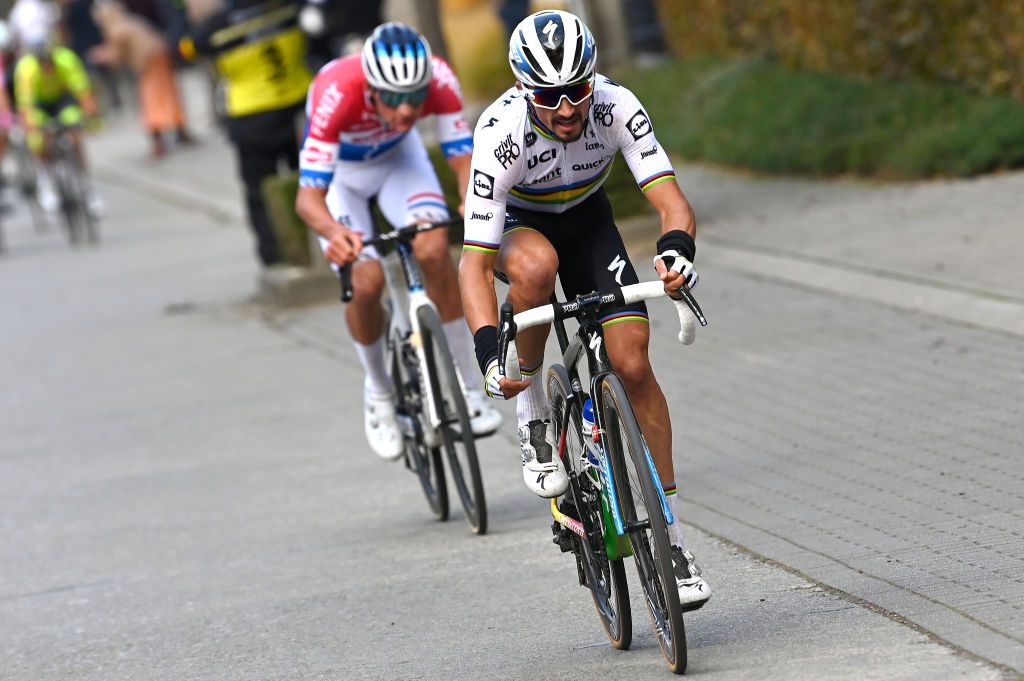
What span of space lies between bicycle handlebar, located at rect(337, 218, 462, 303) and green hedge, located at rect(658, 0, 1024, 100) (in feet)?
22.7

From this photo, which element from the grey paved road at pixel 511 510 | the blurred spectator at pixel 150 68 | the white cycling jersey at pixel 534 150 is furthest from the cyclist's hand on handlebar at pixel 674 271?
the blurred spectator at pixel 150 68

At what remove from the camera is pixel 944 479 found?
284 inches

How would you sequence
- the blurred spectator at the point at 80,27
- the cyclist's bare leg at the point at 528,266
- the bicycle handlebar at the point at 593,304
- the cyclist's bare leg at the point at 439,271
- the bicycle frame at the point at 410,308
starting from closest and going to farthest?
the bicycle handlebar at the point at 593,304, the cyclist's bare leg at the point at 528,266, the bicycle frame at the point at 410,308, the cyclist's bare leg at the point at 439,271, the blurred spectator at the point at 80,27

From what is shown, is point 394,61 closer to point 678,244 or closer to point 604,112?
point 604,112

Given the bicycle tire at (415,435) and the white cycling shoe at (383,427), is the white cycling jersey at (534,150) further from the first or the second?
the white cycling shoe at (383,427)

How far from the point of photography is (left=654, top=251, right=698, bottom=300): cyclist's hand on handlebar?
5.39 metres

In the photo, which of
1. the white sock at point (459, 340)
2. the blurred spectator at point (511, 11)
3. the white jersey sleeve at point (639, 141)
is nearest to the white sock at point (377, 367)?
the white sock at point (459, 340)

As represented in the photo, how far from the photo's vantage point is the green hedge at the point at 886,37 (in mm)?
13703

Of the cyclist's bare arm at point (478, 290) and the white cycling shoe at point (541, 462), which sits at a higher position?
the cyclist's bare arm at point (478, 290)

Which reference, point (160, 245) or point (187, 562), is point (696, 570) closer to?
point (187, 562)

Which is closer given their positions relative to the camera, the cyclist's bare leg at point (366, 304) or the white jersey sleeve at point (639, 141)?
the white jersey sleeve at point (639, 141)

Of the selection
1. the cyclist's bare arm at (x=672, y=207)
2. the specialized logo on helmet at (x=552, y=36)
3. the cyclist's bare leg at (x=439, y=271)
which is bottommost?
the cyclist's bare leg at (x=439, y=271)

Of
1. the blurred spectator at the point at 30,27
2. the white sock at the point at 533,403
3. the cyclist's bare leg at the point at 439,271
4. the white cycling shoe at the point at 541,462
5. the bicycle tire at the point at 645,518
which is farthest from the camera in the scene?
the blurred spectator at the point at 30,27

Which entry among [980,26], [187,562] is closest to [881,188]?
[980,26]
